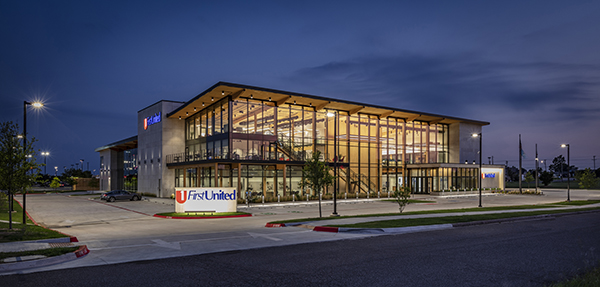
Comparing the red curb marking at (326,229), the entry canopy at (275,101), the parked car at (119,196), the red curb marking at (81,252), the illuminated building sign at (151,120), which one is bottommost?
the parked car at (119,196)

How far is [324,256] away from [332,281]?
2.94m

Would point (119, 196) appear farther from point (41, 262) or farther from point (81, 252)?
point (41, 262)

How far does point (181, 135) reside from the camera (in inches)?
2014

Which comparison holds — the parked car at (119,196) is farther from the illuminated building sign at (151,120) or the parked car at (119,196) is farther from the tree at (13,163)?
the tree at (13,163)

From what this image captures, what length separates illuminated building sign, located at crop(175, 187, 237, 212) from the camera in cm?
2666

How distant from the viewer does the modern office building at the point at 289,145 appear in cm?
4147

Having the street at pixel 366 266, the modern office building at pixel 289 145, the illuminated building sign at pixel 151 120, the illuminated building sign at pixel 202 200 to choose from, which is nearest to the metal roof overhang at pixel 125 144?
the modern office building at pixel 289 145

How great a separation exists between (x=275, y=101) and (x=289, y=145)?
528cm

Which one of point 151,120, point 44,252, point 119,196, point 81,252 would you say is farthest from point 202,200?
point 151,120

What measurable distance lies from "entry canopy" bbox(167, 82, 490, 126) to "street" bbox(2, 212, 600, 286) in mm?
27792

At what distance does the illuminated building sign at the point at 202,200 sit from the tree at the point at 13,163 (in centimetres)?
981

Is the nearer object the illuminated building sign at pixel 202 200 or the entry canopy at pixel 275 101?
the illuminated building sign at pixel 202 200

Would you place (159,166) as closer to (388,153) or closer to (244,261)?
(388,153)

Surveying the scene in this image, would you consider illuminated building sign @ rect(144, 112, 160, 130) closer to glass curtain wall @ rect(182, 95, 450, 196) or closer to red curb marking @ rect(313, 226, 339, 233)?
glass curtain wall @ rect(182, 95, 450, 196)
